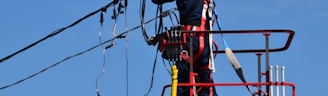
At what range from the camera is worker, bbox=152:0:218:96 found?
444 inches

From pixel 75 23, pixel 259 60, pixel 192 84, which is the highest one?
pixel 75 23

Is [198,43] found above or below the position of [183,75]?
above

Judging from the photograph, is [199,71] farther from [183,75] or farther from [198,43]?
[198,43]

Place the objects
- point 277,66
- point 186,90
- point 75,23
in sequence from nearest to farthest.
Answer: point 277,66, point 186,90, point 75,23

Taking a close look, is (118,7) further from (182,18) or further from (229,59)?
(229,59)

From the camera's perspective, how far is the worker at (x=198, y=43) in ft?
37.0

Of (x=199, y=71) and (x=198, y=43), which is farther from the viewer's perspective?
(x=199, y=71)

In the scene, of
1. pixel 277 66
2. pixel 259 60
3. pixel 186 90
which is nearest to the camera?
pixel 277 66

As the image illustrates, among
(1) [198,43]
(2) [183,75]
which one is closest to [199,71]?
(2) [183,75]

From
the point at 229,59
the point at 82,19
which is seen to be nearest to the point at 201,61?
the point at 229,59

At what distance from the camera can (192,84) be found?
10531 mm

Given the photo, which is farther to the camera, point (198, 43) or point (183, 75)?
point (183, 75)

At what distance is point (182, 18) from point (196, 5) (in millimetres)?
290

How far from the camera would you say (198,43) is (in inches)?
446
